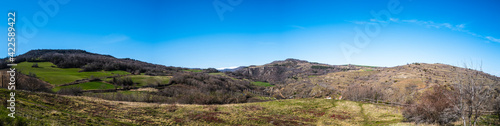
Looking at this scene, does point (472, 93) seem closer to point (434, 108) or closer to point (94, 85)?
point (434, 108)

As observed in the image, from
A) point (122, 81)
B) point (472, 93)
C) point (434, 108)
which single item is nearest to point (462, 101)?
point (472, 93)

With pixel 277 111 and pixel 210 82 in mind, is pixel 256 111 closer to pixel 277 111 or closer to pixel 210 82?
pixel 277 111

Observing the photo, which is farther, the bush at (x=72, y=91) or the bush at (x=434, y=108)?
A: the bush at (x=72, y=91)

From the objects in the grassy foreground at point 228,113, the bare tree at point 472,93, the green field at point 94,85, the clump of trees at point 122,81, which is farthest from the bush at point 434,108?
the clump of trees at point 122,81

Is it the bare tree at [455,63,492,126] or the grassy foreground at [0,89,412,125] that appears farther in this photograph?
the grassy foreground at [0,89,412,125]

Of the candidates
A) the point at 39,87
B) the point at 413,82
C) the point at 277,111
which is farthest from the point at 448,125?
the point at 39,87

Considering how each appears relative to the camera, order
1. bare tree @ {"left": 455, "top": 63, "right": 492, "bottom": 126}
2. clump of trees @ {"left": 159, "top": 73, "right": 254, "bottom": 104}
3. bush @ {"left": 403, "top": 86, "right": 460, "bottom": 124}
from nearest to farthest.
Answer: bare tree @ {"left": 455, "top": 63, "right": 492, "bottom": 126}
bush @ {"left": 403, "top": 86, "right": 460, "bottom": 124}
clump of trees @ {"left": 159, "top": 73, "right": 254, "bottom": 104}

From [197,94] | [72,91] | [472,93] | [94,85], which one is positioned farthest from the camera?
[197,94]

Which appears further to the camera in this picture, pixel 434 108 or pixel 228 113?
pixel 228 113

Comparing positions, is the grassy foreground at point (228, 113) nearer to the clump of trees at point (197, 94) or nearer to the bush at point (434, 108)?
the bush at point (434, 108)

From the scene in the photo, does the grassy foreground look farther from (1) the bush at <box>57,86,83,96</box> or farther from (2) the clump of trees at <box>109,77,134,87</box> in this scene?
(2) the clump of trees at <box>109,77,134,87</box>

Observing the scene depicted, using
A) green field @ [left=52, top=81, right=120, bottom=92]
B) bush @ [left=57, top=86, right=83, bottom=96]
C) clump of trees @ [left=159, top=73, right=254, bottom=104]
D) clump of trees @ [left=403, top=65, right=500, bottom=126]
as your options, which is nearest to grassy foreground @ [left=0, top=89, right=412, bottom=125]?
clump of trees @ [left=403, top=65, right=500, bottom=126]

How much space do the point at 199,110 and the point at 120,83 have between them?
3025 inches

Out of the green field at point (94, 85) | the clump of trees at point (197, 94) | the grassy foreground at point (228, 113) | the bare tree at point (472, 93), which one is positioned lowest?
the clump of trees at point (197, 94)
